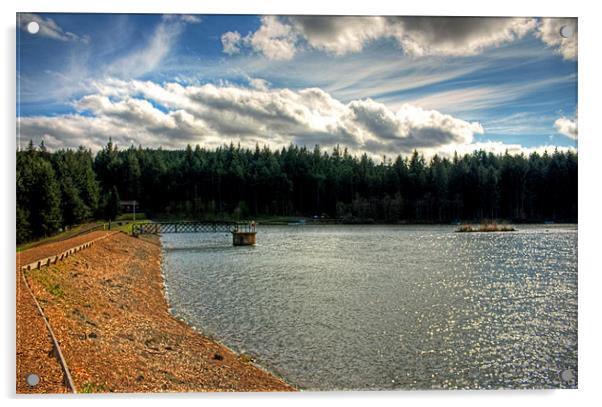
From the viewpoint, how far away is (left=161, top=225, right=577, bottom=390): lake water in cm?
604

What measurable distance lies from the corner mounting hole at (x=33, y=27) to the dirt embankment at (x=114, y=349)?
315cm

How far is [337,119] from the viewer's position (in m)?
7.91

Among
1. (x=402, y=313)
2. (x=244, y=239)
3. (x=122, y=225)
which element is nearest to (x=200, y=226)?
(x=244, y=239)

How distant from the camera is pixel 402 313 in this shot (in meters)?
8.67

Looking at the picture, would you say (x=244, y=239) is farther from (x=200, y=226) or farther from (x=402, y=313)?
(x=402, y=313)

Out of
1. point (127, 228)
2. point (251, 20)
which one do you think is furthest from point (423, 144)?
point (127, 228)

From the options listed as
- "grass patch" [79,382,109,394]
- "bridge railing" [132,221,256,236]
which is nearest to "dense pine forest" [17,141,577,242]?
"bridge railing" [132,221,256,236]

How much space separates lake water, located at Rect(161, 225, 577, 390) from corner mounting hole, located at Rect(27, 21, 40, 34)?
5.21 metres

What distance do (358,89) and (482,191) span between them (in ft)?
14.2

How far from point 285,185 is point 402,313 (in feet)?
15.1

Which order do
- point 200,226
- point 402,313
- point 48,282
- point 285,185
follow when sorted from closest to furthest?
point 48,282
point 402,313
point 285,185
point 200,226

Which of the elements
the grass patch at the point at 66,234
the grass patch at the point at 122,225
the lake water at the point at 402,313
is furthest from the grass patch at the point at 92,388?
the grass patch at the point at 122,225

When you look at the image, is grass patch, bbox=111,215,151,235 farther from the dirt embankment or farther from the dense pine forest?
the dirt embankment

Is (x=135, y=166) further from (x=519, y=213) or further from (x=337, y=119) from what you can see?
(x=519, y=213)
